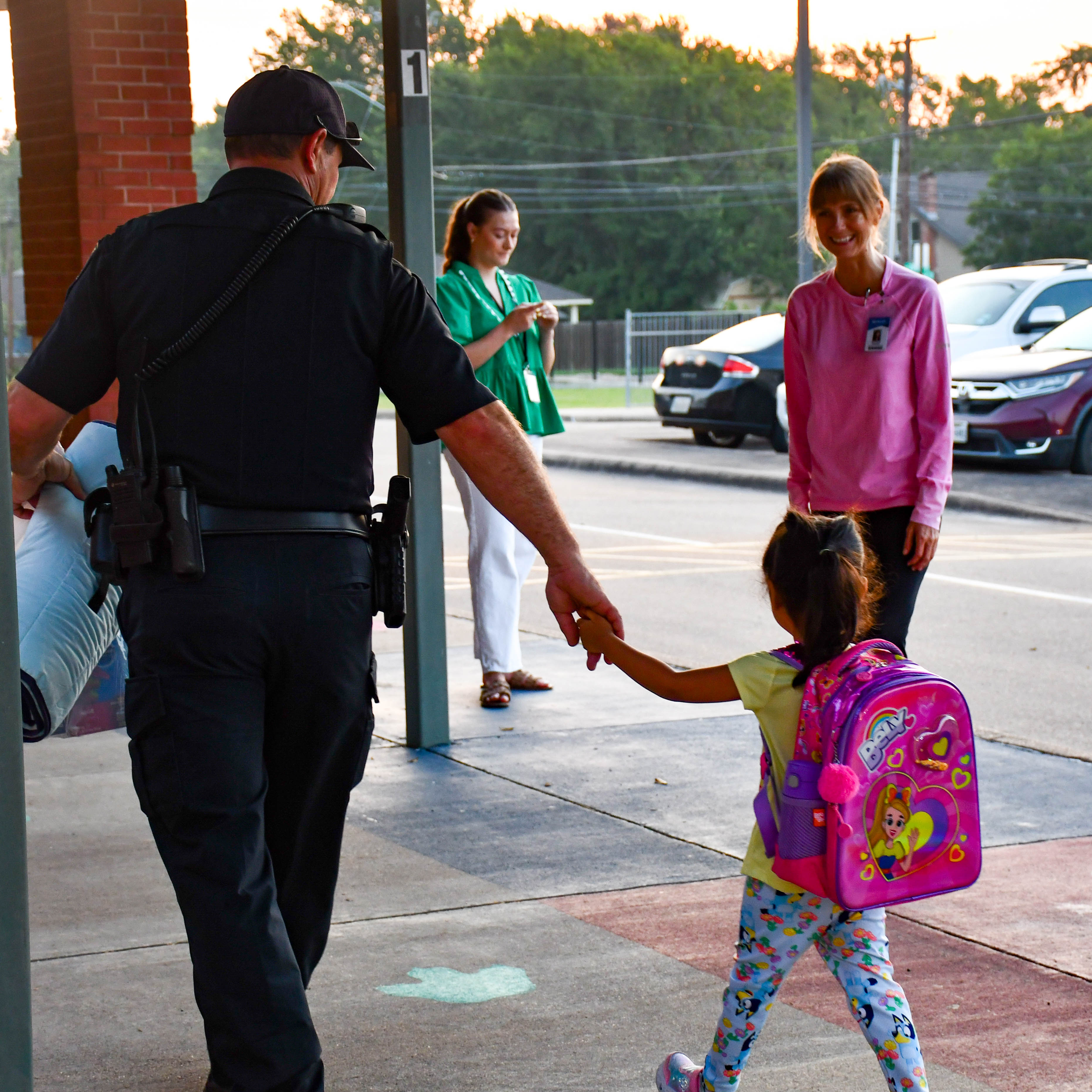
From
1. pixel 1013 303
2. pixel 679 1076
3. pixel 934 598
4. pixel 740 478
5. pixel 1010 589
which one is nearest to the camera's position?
pixel 679 1076

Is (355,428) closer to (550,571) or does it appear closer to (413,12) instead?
(550,571)

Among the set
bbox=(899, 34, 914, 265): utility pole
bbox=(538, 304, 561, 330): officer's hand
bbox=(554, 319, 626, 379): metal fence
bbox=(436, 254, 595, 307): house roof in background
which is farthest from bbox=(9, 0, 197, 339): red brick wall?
bbox=(436, 254, 595, 307): house roof in background

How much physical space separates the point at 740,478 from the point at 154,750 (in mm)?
15459

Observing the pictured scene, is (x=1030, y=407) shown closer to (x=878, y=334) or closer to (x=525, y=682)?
(x=525, y=682)

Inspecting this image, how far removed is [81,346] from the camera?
3180 mm

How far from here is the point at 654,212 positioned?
75500 mm

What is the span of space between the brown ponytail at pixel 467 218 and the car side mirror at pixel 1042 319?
12.4 metres

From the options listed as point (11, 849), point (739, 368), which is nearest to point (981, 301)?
point (739, 368)

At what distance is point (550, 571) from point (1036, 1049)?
1.47 meters

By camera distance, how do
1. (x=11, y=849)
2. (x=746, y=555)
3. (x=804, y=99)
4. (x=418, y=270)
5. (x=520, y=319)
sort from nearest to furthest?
1. (x=11, y=849)
2. (x=418, y=270)
3. (x=520, y=319)
4. (x=746, y=555)
5. (x=804, y=99)

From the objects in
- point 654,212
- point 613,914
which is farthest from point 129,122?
point 654,212

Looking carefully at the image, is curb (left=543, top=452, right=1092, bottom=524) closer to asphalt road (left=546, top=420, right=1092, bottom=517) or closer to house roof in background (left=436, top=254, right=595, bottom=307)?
asphalt road (left=546, top=420, right=1092, bottom=517)

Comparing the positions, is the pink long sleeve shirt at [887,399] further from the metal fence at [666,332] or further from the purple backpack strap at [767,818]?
the metal fence at [666,332]

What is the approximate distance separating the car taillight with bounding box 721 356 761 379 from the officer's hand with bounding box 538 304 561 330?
13.5m
